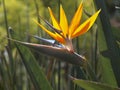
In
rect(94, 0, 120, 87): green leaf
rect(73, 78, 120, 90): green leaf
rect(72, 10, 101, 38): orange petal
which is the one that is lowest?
rect(73, 78, 120, 90): green leaf

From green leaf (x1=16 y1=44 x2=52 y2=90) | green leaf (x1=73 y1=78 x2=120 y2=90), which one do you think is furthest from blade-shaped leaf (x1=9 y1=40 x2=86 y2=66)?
green leaf (x1=16 y1=44 x2=52 y2=90)

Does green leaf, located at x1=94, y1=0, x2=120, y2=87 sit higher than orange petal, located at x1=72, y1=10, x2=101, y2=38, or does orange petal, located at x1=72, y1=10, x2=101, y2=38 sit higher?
orange petal, located at x1=72, y1=10, x2=101, y2=38

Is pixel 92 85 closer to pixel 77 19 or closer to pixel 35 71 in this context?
pixel 77 19

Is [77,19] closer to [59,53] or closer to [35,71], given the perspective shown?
[59,53]

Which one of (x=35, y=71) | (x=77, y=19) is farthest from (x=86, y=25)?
(x=35, y=71)

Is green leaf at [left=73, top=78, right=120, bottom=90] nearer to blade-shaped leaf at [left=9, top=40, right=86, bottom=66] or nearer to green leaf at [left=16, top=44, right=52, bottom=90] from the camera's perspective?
blade-shaped leaf at [left=9, top=40, right=86, bottom=66]

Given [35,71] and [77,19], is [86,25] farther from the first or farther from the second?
[35,71]

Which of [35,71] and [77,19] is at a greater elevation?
[77,19]

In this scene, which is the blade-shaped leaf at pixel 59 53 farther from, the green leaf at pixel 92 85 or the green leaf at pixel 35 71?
the green leaf at pixel 35 71

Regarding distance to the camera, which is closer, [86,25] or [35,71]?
[86,25]

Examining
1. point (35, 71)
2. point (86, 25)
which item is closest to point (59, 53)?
point (86, 25)

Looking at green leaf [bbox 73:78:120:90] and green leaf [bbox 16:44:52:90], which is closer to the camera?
green leaf [bbox 73:78:120:90]

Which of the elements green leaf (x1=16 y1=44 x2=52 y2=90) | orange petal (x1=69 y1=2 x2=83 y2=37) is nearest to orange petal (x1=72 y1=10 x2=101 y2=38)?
orange petal (x1=69 y1=2 x2=83 y2=37)

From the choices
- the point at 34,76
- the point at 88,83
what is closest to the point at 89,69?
the point at 88,83
